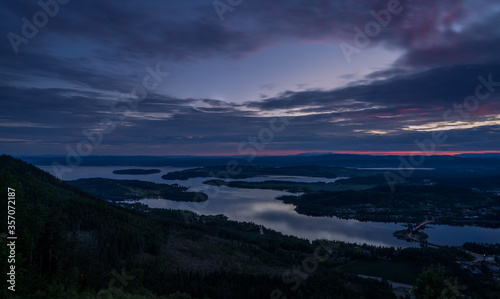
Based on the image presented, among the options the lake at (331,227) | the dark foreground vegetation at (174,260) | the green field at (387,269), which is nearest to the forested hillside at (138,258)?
the dark foreground vegetation at (174,260)

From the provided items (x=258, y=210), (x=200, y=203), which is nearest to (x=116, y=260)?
(x=258, y=210)

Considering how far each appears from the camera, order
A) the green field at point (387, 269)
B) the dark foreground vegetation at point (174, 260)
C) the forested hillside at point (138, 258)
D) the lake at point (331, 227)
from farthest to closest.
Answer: the lake at point (331, 227)
the green field at point (387, 269)
the dark foreground vegetation at point (174, 260)
the forested hillside at point (138, 258)

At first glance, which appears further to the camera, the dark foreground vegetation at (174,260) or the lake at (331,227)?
the lake at (331,227)

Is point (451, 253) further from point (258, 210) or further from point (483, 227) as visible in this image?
point (258, 210)

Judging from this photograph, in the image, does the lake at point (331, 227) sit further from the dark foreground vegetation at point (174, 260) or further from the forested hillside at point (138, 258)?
the forested hillside at point (138, 258)

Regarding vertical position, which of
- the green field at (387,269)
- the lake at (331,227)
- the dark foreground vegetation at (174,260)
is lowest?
the lake at (331,227)

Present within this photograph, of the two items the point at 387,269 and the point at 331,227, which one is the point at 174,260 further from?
the point at 331,227
